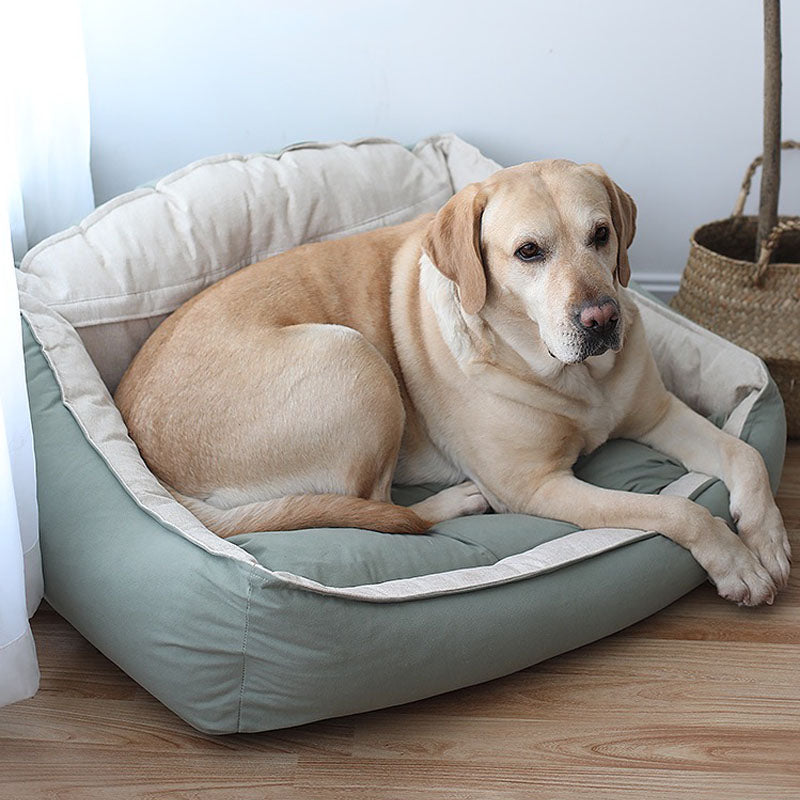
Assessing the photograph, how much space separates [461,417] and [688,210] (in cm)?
142

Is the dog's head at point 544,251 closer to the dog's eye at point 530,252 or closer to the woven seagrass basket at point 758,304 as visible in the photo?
the dog's eye at point 530,252

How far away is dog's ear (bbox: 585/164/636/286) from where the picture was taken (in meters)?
2.16

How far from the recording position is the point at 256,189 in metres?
2.78

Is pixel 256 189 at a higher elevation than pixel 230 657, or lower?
higher

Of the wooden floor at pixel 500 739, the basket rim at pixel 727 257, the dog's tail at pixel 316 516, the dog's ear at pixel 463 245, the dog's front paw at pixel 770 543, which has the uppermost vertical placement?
the dog's ear at pixel 463 245

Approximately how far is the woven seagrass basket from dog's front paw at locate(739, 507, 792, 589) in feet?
2.36

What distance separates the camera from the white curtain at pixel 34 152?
187 cm

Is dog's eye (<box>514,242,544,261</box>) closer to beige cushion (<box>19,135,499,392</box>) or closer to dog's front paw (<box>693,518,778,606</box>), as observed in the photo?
dog's front paw (<box>693,518,778,606</box>)

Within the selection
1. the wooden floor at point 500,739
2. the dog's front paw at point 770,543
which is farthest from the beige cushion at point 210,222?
the dog's front paw at point 770,543

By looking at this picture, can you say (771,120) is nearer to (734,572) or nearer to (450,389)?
(450,389)

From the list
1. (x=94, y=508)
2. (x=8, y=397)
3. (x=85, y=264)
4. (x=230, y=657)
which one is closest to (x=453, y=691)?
(x=230, y=657)

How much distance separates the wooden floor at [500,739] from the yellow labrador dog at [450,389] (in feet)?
0.79

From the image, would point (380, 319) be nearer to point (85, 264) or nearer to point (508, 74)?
point (85, 264)

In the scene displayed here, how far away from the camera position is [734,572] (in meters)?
2.10
